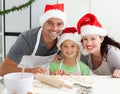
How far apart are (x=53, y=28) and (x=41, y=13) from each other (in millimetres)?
1147

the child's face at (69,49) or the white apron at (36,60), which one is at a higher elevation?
the child's face at (69,49)

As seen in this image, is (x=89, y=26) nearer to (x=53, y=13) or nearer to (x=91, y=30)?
(x=91, y=30)

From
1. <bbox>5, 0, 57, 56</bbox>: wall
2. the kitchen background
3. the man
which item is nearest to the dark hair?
the man

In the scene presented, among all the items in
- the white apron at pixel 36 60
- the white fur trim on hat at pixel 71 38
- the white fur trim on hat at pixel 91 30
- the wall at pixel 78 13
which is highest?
the wall at pixel 78 13

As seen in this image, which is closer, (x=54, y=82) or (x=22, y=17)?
(x=54, y=82)

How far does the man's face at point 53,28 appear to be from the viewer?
1.81m

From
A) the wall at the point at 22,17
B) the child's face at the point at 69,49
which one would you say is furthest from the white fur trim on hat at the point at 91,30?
the wall at the point at 22,17

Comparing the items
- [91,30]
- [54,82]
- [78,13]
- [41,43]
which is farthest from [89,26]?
[78,13]

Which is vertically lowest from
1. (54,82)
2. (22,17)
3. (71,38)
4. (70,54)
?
(54,82)

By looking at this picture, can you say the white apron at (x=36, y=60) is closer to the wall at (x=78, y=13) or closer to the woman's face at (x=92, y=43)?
the woman's face at (x=92, y=43)

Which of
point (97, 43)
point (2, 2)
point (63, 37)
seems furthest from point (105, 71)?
point (2, 2)

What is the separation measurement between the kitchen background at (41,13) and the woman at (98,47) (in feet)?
3.07

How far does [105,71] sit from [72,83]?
589 millimetres

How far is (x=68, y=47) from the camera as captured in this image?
1.87 m
